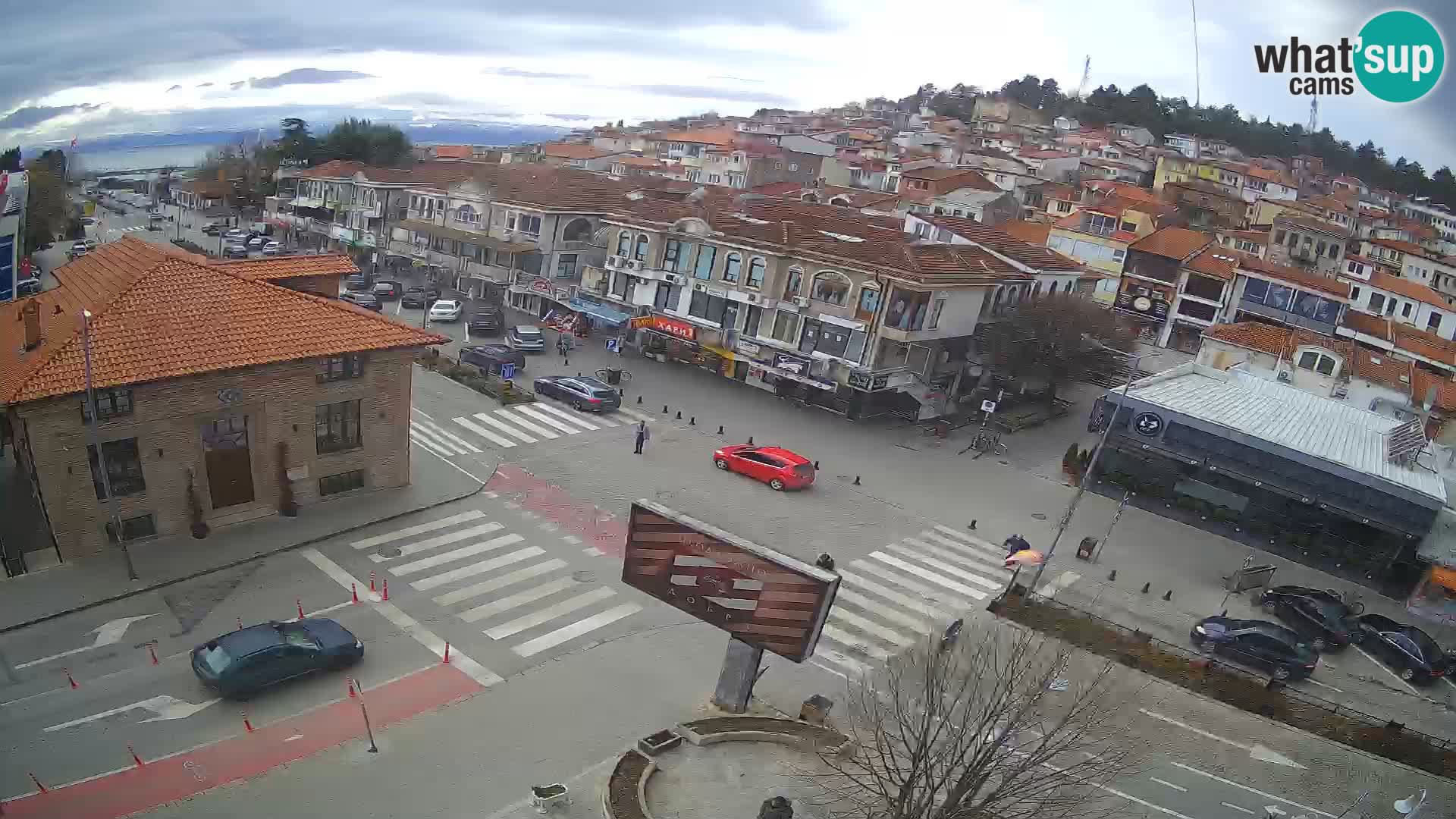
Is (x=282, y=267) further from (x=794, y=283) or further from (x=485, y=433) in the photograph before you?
(x=794, y=283)

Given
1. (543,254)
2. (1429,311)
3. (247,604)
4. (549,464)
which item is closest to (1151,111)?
(1429,311)

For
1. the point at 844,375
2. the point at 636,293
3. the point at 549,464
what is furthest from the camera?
the point at 636,293

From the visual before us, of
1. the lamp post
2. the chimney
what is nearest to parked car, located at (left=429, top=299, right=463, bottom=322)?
the lamp post

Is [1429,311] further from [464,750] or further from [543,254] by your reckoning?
[464,750]

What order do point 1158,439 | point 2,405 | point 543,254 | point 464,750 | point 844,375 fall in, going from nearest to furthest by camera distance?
point 464,750 → point 2,405 → point 1158,439 → point 844,375 → point 543,254

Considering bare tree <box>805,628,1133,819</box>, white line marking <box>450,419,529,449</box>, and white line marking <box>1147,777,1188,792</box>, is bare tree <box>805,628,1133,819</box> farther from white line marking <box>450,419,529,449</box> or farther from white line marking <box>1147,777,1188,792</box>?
white line marking <box>450,419,529,449</box>

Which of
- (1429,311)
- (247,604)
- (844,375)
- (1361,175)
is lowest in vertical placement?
(247,604)

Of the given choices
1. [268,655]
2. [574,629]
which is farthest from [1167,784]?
[268,655]
